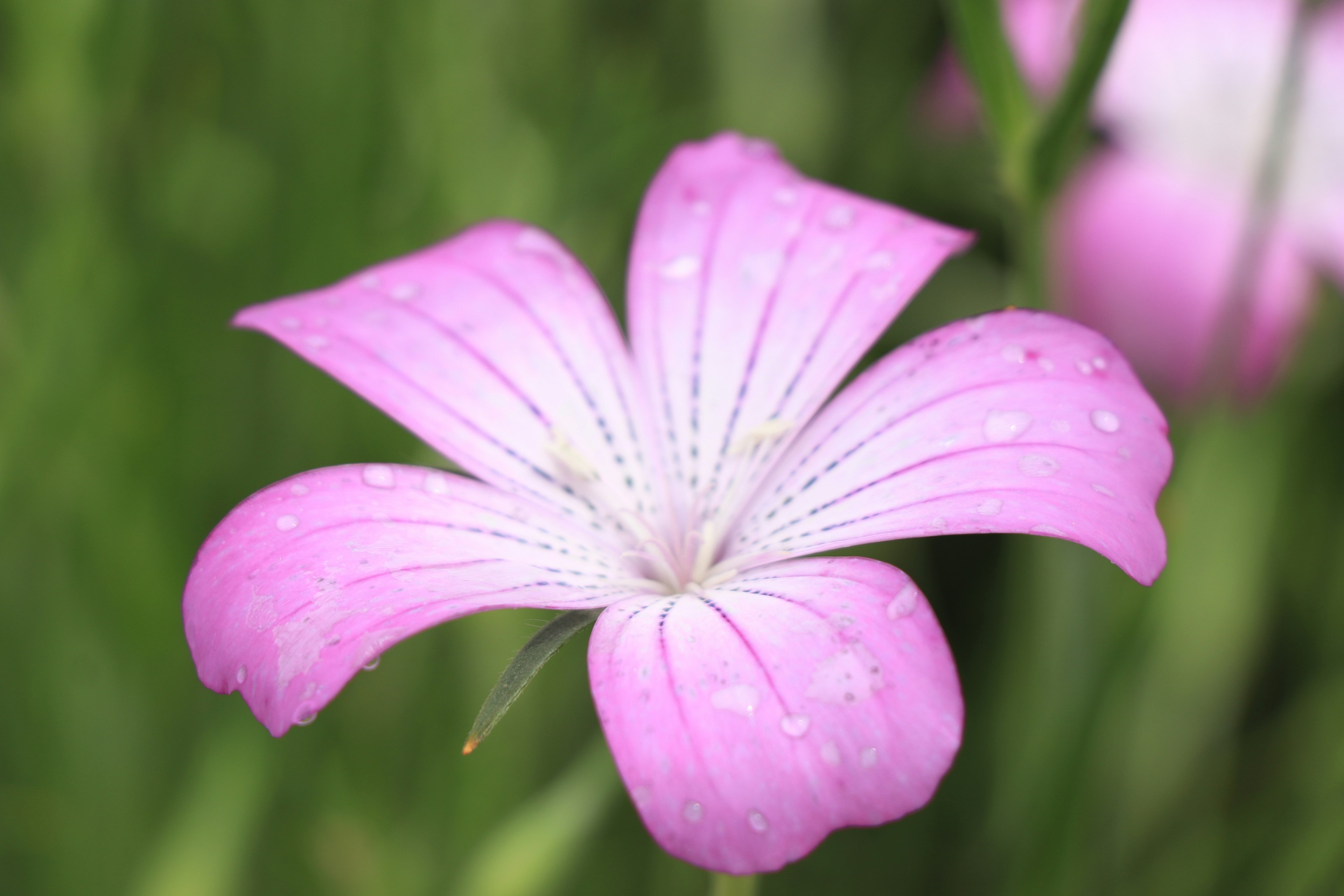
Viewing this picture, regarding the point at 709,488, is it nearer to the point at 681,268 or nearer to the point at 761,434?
the point at 761,434

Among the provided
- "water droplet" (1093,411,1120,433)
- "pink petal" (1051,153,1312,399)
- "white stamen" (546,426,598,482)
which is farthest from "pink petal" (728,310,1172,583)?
"pink petal" (1051,153,1312,399)

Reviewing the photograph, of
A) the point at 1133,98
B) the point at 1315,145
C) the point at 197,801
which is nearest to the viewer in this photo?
the point at 197,801

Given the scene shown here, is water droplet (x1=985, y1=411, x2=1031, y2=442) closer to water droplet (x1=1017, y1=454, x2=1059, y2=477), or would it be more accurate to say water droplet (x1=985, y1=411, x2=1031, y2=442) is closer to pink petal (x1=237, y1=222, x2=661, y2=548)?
water droplet (x1=1017, y1=454, x2=1059, y2=477)

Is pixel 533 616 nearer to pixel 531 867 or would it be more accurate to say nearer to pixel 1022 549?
pixel 531 867

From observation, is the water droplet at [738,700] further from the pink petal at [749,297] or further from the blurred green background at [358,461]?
the blurred green background at [358,461]

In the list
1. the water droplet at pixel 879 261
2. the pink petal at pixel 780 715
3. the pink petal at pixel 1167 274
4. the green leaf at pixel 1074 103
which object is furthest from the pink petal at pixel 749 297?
the pink petal at pixel 1167 274

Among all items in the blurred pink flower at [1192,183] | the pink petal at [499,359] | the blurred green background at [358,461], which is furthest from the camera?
the blurred pink flower at [1192,183]

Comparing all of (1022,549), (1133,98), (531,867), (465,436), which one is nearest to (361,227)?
(465,436)
